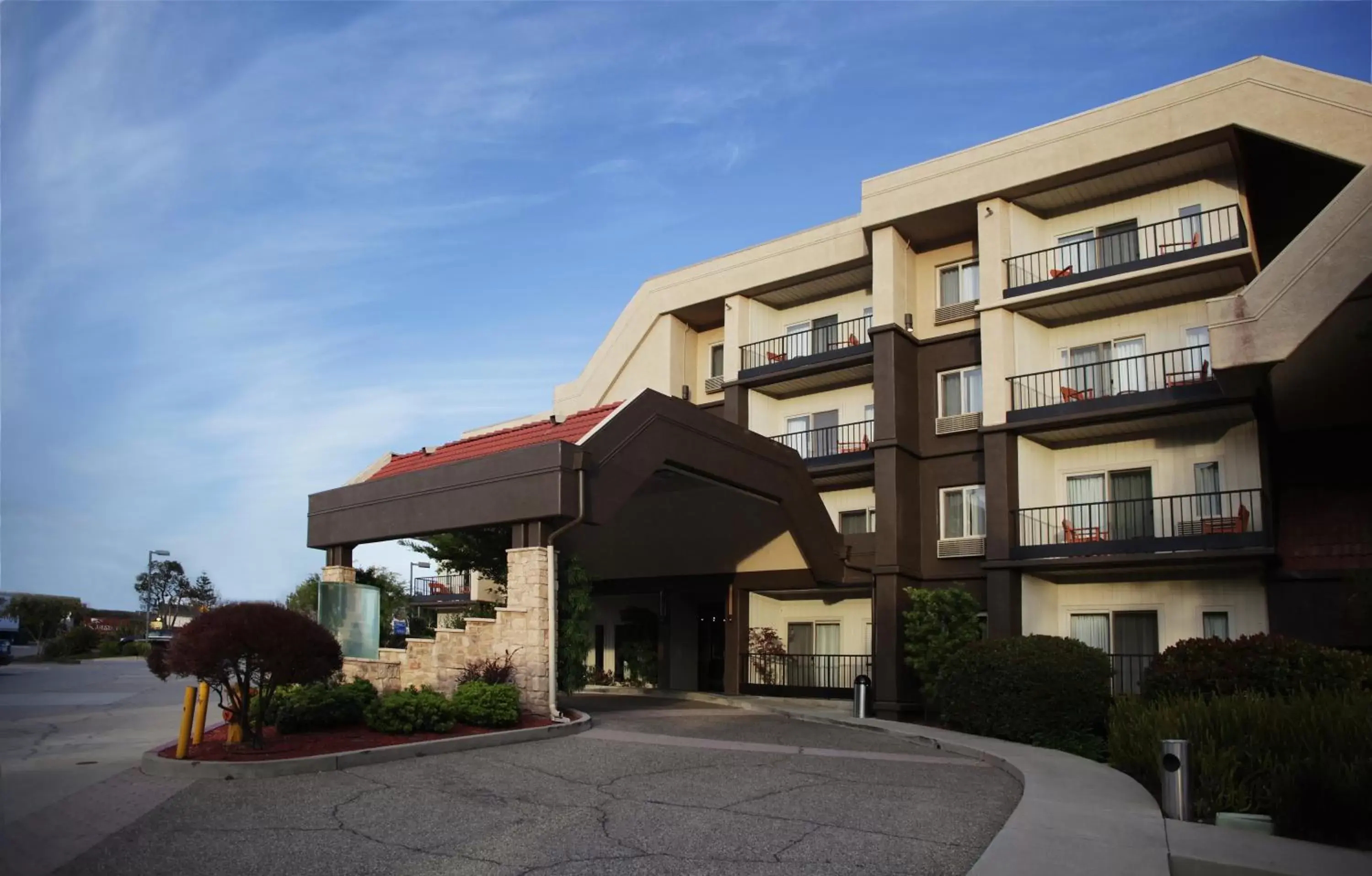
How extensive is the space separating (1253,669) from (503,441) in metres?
13.6

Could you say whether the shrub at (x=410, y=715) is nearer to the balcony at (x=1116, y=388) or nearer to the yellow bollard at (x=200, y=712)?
the yellow bollard at (x=200, y=712)

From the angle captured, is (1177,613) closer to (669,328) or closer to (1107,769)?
(1107,769)

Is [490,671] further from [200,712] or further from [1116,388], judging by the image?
[1116,388]

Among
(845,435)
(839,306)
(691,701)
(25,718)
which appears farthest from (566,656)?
(839,306)

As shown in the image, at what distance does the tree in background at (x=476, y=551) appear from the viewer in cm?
2531

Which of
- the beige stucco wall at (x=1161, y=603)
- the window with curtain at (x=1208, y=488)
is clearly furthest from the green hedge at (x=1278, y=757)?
the window with curtain at (x=1208, y=488)

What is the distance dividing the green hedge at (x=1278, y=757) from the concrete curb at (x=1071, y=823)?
1.81 feet

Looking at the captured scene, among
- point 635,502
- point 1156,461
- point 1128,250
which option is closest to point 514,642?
point 635,502

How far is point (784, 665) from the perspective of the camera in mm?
29719

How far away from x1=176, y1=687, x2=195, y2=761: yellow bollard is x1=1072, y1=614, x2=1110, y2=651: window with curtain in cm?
1948

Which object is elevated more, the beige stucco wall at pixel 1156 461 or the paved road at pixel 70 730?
the beige stucco wall at pixel 1156 461

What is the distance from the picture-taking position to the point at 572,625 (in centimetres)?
1900

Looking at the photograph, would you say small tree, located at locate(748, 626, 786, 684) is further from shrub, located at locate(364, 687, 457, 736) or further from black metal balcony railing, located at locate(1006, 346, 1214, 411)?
shrub, located at locate(364, 687, 457, 736)

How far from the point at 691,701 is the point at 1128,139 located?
1700cm
